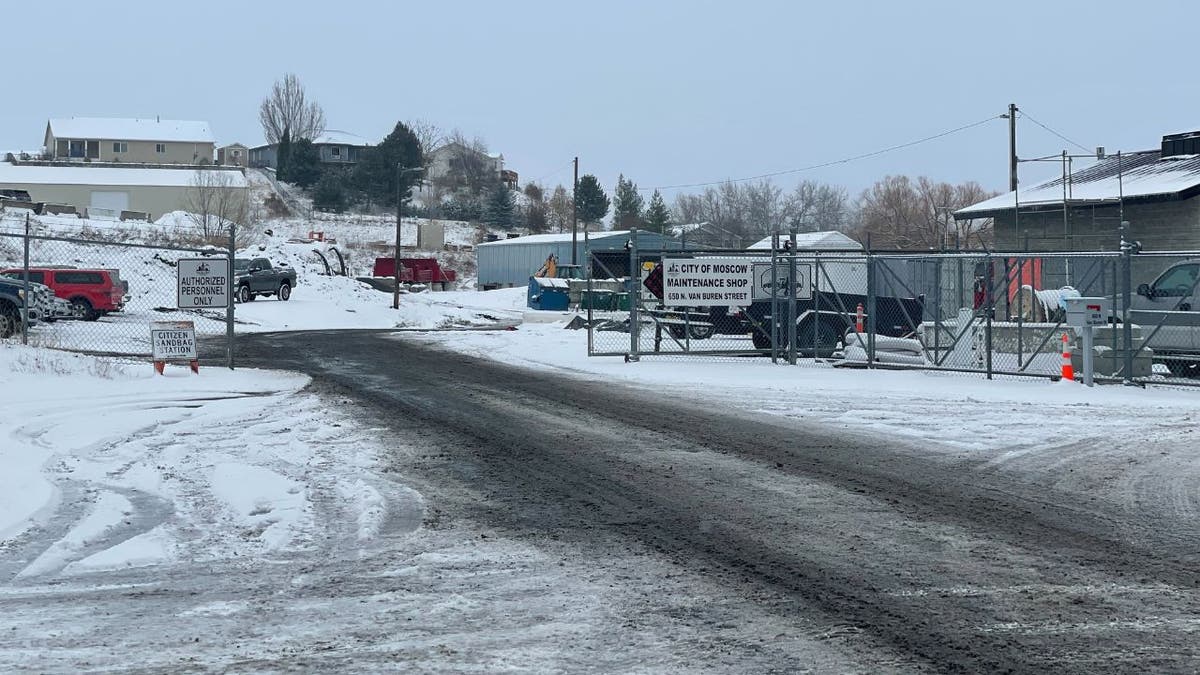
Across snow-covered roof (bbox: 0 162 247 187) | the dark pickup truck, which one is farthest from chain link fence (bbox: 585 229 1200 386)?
snow-covered roof (bbox: 0 162 247 187)

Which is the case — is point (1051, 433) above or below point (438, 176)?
below

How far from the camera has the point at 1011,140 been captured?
1857 inches

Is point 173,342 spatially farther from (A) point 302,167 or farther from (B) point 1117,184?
(A) point 302,167

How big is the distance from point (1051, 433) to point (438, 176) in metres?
130

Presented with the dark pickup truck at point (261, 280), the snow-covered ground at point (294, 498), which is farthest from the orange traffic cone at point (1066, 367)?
the dark pickup truck at point (261, 280)

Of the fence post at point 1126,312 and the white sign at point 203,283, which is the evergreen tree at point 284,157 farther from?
the fence post at point 1126,312

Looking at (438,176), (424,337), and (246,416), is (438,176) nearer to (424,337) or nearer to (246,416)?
(424,337)

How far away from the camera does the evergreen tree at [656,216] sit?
9500cm

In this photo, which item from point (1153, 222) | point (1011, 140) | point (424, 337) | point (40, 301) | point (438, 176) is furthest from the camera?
point (438, 176)

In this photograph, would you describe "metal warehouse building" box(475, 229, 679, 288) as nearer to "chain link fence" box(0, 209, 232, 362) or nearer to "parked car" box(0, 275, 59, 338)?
"chain link fence" box(0, 209, 232, 362)

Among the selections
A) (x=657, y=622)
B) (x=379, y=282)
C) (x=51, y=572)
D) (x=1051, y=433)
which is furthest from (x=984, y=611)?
(x=379, y=282)

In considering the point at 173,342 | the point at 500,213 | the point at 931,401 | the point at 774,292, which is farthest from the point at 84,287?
the point at 500,213

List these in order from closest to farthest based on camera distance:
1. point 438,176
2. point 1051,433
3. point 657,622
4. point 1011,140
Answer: point 657,622 → point 1051,433 → point 1011,140 → point 438,176

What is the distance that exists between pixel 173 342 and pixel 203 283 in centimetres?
107
